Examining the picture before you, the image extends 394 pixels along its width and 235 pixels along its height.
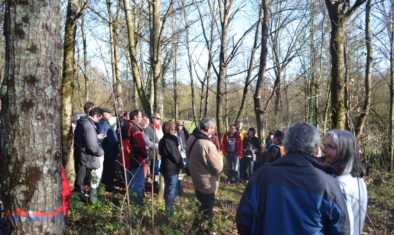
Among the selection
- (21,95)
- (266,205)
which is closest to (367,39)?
(266,205)

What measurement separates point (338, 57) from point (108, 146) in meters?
4.81

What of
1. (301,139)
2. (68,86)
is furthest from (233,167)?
(301,139)

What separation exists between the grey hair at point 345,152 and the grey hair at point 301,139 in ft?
1.79

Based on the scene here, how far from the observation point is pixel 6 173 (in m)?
2.21

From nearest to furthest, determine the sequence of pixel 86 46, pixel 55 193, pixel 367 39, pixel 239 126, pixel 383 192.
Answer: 1. pixel 55 193
2. pixel 383 192
3. pixel 239 126
4. pixel 367 39
5. pixel 86 46

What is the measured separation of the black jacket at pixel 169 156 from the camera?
5.44 metres

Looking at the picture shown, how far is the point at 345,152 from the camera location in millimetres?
2814

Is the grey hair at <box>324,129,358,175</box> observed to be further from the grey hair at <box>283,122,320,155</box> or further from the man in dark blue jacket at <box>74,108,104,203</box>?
the man in dark blue jacket at <box>74,108,104,203</box>

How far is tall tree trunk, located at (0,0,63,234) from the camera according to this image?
2.18 metres

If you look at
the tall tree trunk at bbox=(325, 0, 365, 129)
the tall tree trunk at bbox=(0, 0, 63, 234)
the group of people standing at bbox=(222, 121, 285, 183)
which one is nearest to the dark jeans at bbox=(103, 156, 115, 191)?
the group of people standing at bbox=(222, 121, 285, 183)

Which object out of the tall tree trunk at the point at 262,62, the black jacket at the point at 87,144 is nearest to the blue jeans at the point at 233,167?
the tall tree trunk at the point at 262,62

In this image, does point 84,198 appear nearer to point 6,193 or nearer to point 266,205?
point 6,193

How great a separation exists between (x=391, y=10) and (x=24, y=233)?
13.1m

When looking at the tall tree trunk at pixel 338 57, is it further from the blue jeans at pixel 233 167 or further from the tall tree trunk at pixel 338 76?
the blue jeans at pixel 233 167
